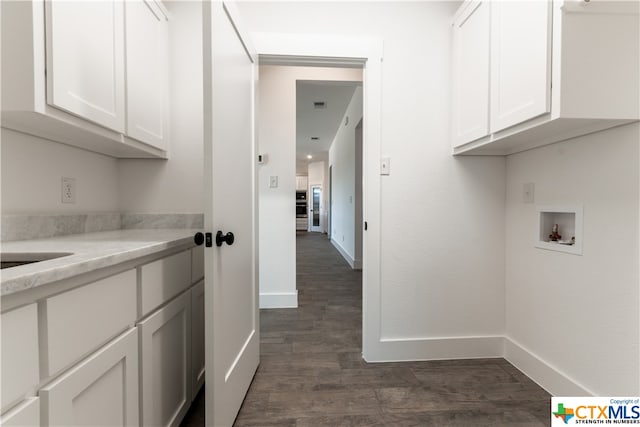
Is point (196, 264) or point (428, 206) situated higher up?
point (428, 206)

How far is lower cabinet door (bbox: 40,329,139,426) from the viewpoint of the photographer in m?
0.65

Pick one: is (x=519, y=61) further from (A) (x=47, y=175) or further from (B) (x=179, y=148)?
(A) (x=47, y=175)

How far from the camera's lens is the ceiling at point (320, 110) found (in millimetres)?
3713

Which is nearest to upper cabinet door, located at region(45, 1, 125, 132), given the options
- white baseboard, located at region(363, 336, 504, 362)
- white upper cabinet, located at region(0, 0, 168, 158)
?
white upper cabinet, located at region(0, 0, 168, 158)

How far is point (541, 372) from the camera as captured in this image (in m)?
1.55

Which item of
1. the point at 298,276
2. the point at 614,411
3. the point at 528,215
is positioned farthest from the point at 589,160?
the point at 298,276

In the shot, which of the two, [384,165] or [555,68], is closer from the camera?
[555,68]

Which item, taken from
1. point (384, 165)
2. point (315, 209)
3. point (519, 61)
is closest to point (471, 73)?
point (519, 61)

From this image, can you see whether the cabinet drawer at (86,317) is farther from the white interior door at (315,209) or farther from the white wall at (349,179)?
the white interior door at (315,209)

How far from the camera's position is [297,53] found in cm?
171

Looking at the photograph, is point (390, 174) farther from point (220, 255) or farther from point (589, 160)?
point (220, 255)

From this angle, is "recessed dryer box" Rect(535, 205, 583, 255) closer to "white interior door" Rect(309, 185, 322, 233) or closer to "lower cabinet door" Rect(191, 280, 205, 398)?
"lower cabinet door" Rect(191, 280, 205, 398)

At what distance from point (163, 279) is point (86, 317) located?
1.17 ft

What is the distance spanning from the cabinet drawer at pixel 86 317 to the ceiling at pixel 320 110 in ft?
8.45
